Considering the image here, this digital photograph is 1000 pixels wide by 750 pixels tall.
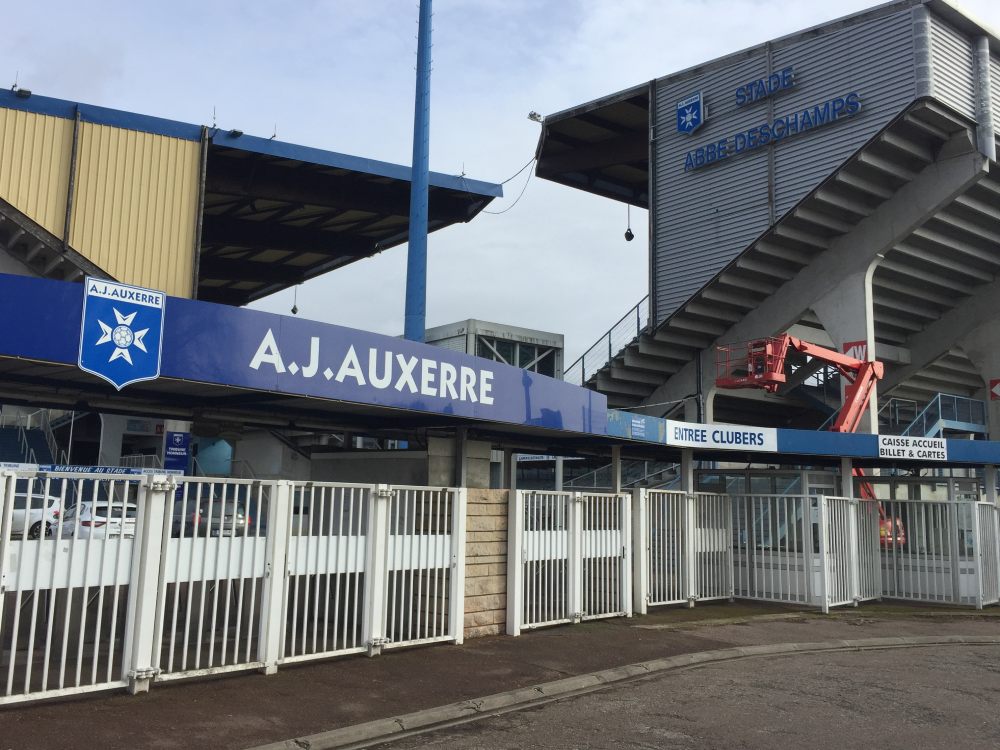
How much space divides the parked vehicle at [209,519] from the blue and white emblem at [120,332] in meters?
1.33

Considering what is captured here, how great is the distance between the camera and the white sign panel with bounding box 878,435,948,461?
16766 mm

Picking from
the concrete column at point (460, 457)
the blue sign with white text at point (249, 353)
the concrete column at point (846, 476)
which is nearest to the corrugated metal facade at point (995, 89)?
the concrete column at point (846, 476)

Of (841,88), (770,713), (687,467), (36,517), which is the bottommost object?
(770,713)

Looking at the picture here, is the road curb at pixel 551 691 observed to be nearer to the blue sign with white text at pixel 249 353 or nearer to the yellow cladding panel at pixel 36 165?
the blue sign with white text at pixel 249 353

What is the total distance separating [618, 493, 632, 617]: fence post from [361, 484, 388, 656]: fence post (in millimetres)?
4569

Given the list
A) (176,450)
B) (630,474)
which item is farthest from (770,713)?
(630,474)

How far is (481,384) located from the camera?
35.7 feet

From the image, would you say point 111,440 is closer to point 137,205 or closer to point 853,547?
point 137,205

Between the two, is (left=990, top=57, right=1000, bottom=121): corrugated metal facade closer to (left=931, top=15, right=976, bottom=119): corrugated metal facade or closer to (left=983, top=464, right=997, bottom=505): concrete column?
(left=931, top=15, right=976, bottom=119): corrugated metal facade

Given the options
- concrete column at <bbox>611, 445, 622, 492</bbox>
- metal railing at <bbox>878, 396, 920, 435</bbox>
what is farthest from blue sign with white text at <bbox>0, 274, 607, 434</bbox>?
metal railing at <bbox>878, 396, 920, 435</bbox>

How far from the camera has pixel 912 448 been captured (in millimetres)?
17250

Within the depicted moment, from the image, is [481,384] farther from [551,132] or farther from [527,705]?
[551,132]

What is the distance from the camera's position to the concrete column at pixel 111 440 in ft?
104

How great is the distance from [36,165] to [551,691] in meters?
16.3
